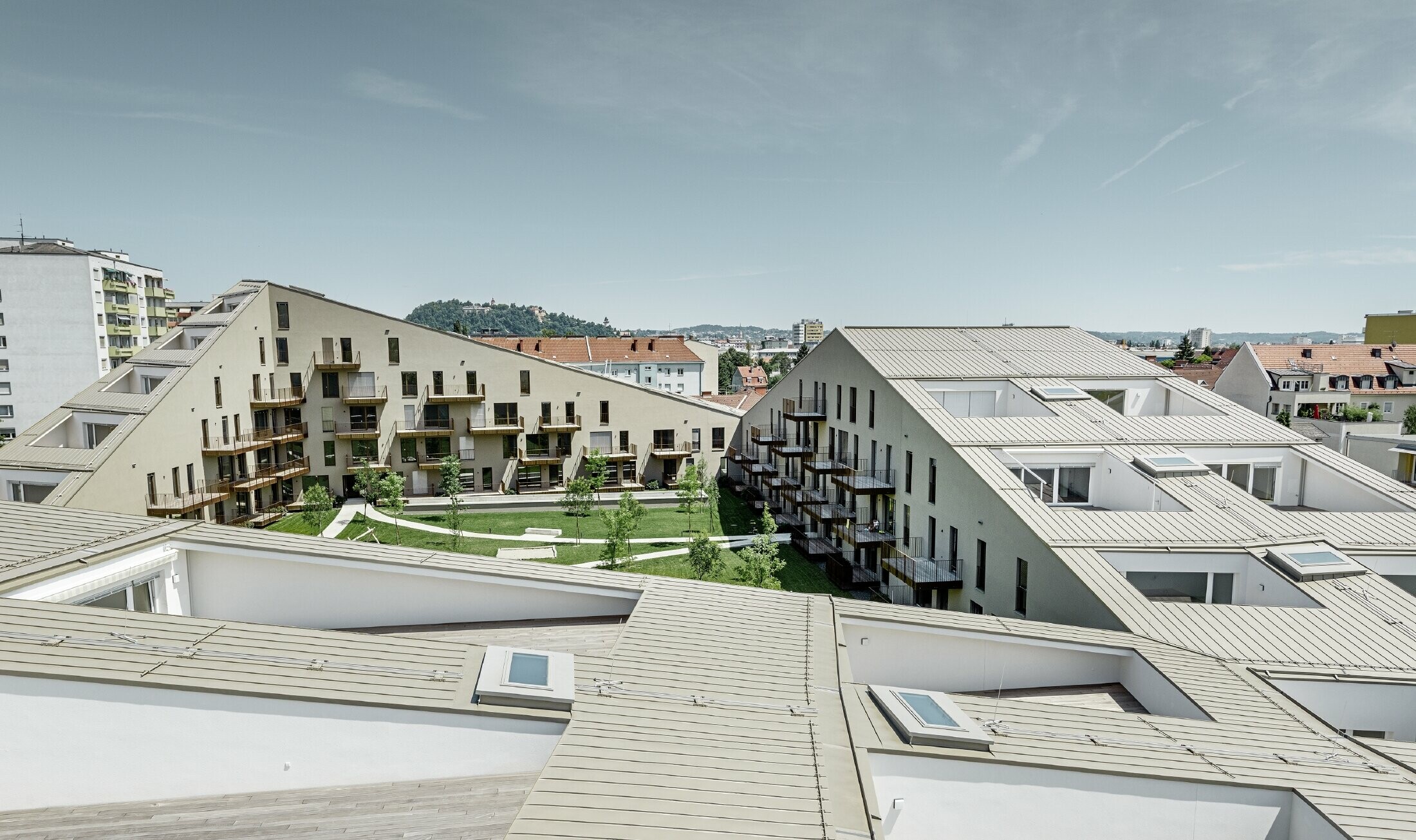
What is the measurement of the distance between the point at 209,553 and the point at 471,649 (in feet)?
18.7

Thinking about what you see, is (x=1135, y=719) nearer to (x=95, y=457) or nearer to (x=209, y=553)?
(x=209, y=553)

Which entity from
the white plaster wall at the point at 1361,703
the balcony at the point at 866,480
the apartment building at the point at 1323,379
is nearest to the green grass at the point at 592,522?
the balcony at the point at 866,480

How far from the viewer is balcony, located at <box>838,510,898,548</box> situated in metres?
27.2

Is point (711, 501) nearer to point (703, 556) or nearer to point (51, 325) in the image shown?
point (703, 556)

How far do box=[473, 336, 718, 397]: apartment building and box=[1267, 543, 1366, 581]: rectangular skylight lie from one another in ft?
233

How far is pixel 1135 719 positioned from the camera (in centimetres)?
959

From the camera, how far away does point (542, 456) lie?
140 feet

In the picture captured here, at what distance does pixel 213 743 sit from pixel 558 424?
118 ft

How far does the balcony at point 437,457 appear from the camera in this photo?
136ft

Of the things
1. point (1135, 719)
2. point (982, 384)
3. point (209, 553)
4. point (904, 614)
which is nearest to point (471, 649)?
point (209, 553)

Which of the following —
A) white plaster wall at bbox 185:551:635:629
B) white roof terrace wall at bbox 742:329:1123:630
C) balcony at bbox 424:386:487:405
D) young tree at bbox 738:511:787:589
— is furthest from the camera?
balcony at bbox 424:386:487:405

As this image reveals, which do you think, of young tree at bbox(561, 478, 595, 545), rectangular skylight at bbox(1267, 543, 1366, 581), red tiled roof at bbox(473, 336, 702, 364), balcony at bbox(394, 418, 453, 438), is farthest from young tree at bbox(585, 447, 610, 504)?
red tiled roof at bbox(473, 336, 702, 364)

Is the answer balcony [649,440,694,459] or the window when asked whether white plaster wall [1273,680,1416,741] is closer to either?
the window

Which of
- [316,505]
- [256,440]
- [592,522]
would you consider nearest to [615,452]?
[592,522]
